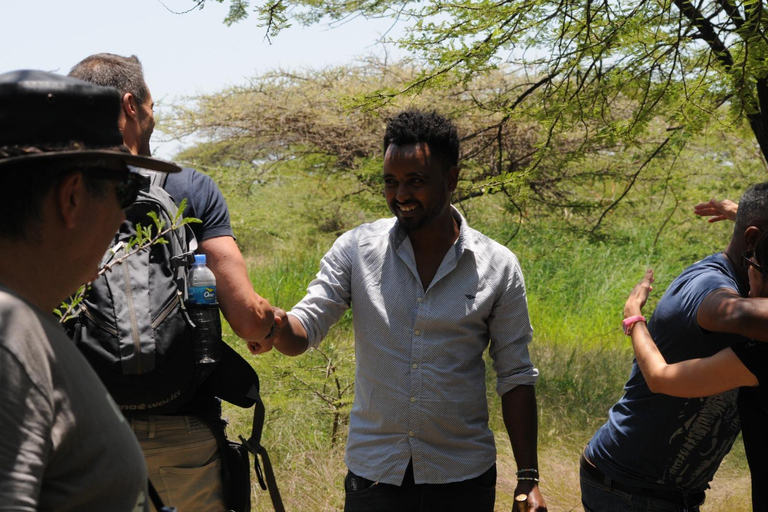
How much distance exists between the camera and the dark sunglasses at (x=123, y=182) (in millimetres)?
1338

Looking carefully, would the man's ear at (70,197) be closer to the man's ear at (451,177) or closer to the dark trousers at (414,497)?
the dark trousers at (414,497)

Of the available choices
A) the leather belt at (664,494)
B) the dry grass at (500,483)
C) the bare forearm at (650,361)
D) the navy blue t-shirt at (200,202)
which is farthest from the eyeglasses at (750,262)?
the dry grass at (500,483)

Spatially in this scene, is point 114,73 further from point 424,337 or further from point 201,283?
point 424,337

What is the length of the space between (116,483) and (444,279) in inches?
70.9

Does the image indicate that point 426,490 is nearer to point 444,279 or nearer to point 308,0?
point 444,279

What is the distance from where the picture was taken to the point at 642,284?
291 centimetres


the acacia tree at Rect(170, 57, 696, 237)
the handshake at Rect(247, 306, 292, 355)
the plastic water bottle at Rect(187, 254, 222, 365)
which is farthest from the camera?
the acacia tree at Rect(170, 57, 696, 237)

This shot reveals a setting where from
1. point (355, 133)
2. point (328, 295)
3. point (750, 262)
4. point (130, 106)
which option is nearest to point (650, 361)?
point (750, 262)

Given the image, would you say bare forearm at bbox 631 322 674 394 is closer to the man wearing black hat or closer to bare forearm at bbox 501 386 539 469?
bare forearm at bbox 501 386 539 469

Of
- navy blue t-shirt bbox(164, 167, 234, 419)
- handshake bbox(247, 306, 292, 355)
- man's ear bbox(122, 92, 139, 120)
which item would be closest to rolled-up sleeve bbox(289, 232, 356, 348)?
handshake bbox(247, 306, 292, 355)

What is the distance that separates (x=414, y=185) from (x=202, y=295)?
3.19ft

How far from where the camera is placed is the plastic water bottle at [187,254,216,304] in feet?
7.54

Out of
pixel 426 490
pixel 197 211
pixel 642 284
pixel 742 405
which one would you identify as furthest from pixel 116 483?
pixel 642 284

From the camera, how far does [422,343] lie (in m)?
2.83
